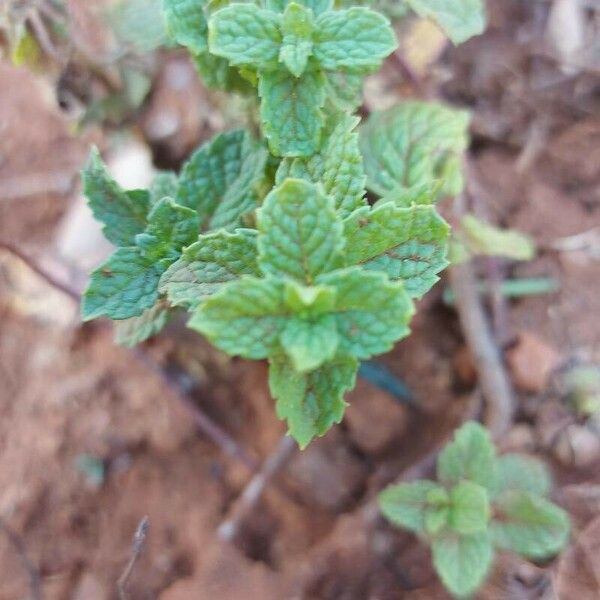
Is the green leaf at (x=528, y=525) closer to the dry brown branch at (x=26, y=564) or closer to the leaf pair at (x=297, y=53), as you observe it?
the leaf pair at (x=297, y=53)

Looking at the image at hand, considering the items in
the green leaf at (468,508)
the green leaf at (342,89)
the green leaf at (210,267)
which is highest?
the green leaf at (342,89)

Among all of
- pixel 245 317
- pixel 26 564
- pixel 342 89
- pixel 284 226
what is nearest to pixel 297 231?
pixel 284 226

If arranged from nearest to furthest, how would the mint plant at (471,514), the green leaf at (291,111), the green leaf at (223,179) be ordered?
the green leaf at (291,111), the green leaf at (223,179), the mint plant at (471,514)

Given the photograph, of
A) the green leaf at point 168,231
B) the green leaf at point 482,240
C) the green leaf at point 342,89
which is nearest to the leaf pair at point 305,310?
the green leaf at point 168,231

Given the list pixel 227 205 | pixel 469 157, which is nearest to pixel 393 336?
pixel 227 205

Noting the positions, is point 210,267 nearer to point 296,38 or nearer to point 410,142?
point 296,38

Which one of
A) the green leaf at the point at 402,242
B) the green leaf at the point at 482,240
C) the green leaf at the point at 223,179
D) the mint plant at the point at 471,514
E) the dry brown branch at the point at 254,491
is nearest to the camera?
the green leaf at the point at 402,242
